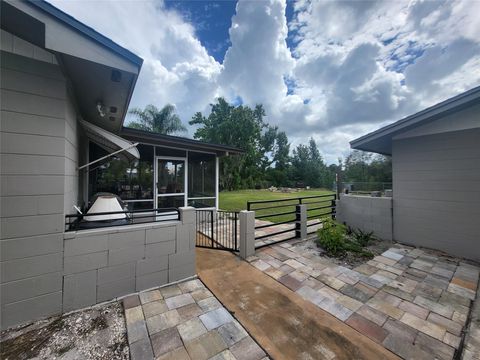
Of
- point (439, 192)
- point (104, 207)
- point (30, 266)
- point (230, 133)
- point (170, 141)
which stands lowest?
point (30, 266)

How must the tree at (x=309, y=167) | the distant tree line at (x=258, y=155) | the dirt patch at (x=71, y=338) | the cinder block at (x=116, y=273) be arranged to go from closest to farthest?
the dirt patch at (x=71, y=338), the cinder block at (x=116, y=273), the distant tree line at (x=258, y=155), the tree at (x=309, y=167)

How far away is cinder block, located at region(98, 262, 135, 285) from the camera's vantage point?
2.30 m

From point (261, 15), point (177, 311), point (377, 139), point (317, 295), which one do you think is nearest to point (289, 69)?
point (261, 15)

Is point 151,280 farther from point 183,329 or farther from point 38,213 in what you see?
point 38,213

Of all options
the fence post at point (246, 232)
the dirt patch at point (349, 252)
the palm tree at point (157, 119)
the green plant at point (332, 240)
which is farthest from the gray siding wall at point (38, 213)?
the palm tree at point (157, 119)

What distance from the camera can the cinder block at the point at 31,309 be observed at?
188 cm

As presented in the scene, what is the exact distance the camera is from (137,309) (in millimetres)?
2215

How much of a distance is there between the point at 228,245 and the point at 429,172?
5.05 meters

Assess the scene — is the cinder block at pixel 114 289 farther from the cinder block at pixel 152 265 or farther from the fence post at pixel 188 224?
the fence post at pixel 188 224

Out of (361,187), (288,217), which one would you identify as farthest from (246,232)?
(361,187)

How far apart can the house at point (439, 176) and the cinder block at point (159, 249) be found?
5.54m

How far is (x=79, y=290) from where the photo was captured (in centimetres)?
219

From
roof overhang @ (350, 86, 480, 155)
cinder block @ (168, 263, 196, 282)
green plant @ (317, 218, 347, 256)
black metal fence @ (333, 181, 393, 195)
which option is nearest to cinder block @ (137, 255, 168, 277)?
cinder block @ (168, 263, 196, 282)

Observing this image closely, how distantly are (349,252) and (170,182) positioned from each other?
17.0 feet
